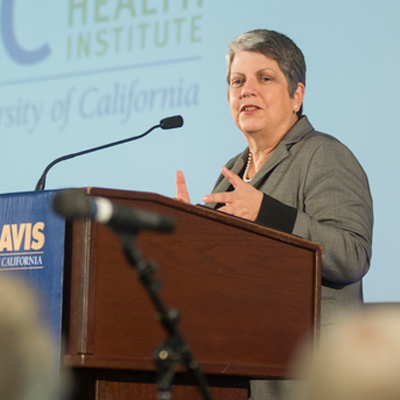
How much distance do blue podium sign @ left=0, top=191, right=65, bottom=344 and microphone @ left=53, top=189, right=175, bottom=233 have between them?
1.76 ft

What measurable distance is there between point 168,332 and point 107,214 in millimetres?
186

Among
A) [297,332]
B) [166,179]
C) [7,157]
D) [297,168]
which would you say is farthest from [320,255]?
[7,157]

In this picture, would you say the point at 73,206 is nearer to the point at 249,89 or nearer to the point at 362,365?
the point at 362,365

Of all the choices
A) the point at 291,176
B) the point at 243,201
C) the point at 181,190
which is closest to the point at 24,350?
the point at 243,201

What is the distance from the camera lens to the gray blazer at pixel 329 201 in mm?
1891

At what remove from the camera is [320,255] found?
1753 mm

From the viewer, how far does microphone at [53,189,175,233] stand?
81cm

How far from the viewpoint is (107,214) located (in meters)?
0.83

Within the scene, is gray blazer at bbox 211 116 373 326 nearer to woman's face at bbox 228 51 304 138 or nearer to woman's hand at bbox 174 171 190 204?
woman's face at bbox 228 51 304 138

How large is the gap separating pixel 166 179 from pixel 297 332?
70.7 inches

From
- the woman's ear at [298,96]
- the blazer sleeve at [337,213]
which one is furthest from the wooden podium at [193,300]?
the woman's ear at [298,96]

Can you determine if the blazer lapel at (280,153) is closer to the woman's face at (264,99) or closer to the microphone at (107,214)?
the woman's face at (264,99)

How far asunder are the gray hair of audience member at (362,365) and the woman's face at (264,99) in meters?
1.30

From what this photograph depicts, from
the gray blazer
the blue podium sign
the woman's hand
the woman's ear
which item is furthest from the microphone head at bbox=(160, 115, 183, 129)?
the blue podium sign
